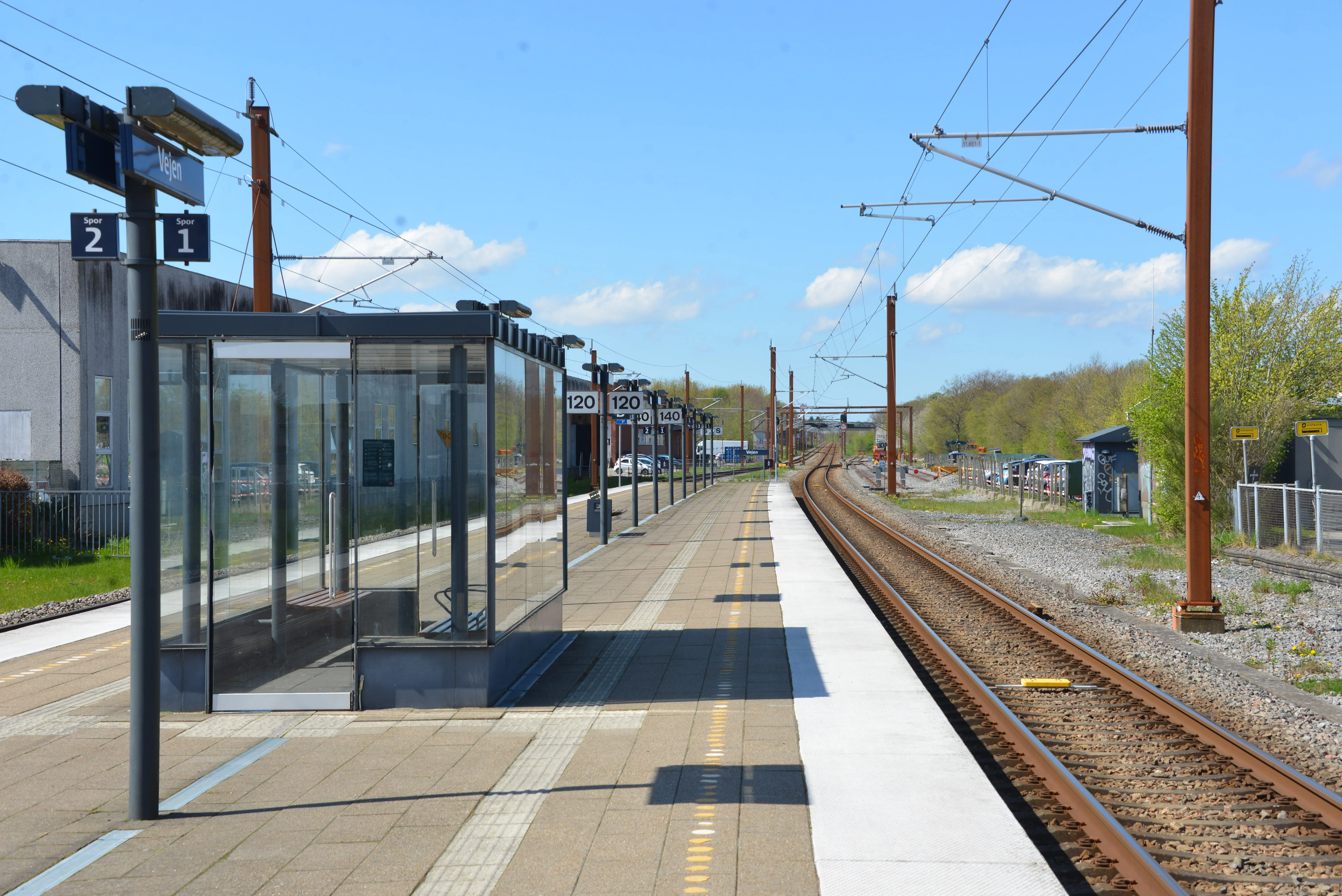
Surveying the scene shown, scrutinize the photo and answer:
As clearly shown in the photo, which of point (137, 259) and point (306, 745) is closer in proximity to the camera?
point (137, 259)

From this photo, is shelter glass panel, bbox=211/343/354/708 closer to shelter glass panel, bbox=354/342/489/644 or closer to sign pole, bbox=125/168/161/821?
shelter glass panel, bbox=354/342/489/644

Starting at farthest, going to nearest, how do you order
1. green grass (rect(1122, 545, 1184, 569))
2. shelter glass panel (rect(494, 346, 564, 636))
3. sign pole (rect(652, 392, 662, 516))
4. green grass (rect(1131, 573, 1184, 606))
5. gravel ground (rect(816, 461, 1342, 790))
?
sign pole (rect(652, 392, 662, 516))
green grass (rect(1122, 545, 1184, 569))
green grass (rect(1131, 573, 1184, 606))
shelter glass panel (rect(494, 346, 564, 636))
gravel ground (rect(816, 461, 1342, 790))

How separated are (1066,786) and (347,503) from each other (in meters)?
6.01

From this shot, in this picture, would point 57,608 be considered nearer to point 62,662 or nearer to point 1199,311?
point 62,662

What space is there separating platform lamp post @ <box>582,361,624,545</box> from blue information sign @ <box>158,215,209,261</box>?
49.8 feet

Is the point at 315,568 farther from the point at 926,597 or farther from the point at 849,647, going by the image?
the point at 926,597

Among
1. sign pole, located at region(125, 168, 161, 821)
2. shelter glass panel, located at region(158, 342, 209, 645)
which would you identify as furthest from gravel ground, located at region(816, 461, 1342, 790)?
shelter glass panel, located at region(158, 342, 209, 645)

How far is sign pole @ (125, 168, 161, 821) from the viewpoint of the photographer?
18.1 feet

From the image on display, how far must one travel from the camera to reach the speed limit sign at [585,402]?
22.0 m

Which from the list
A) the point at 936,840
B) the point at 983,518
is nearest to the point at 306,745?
the point at 936,840

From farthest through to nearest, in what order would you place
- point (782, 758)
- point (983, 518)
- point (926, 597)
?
point (983, 518)
point (926, 597)
point (782, 758)

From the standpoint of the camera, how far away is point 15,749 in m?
7.06

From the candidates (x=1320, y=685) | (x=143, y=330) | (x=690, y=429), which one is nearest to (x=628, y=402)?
(x=1320, y=685)

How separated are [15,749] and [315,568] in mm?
2987
